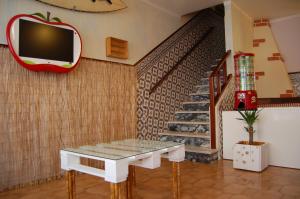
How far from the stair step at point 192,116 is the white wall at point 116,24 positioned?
131cm

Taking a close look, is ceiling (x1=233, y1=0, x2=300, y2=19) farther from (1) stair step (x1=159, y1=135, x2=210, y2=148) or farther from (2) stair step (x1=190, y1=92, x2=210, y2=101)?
(1) stair step (x1=159, y1=135, x2=210, y2=148)

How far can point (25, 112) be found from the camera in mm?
2662

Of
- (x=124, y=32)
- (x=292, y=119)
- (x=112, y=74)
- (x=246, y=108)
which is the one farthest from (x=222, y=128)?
(x=124, y=32)

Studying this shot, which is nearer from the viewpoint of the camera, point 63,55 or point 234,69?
point 63,55

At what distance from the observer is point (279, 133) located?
3326 mm

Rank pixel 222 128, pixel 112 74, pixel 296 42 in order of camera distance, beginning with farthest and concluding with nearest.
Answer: pixel 296 42
pixel 222 128
pixel 112 74

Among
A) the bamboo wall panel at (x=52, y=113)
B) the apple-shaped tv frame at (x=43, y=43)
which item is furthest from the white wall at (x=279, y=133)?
the apple-shaped tv frame at (x=43, y=43)

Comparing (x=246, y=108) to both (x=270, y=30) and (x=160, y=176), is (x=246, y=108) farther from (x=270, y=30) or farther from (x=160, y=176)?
(x=270, y=30)

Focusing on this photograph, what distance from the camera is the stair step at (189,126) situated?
3.94m

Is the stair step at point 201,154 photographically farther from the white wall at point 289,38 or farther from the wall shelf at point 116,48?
the white wall at point 289,38

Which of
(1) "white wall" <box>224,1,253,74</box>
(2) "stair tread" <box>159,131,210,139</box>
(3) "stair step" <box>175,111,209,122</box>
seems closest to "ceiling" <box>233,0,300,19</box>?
(1) "white wall" <box>224,1,253,74</box>

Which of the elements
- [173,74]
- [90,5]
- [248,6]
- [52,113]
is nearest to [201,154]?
[173,74]

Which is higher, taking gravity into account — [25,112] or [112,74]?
[112,74]

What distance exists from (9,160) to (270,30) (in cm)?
529
